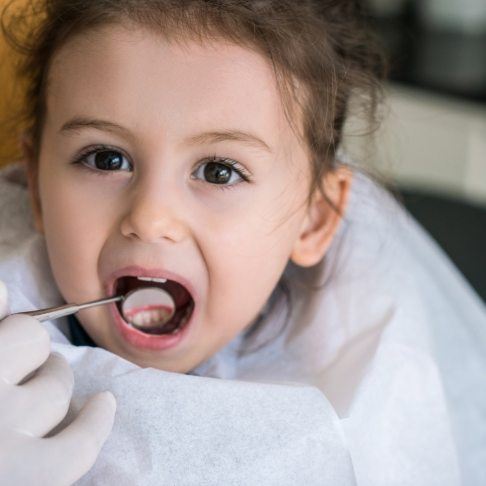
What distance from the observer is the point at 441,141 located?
1.84 metres

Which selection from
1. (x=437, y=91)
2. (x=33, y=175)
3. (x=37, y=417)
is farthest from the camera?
(x=437, y=91)

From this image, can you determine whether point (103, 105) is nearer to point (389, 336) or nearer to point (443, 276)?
point (389, 336)

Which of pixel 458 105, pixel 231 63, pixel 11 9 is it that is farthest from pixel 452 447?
pixel 458 105

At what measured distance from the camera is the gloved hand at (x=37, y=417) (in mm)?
572

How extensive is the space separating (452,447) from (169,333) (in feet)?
0.95

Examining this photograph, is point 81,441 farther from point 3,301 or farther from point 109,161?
point 109,161

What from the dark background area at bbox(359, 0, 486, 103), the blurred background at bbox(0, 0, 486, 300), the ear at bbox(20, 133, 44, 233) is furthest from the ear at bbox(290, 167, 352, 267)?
the dark background area at bbox(359, 0, 486, 103)

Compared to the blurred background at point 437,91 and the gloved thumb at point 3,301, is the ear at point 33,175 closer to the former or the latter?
the gloved thumb at point 3,301

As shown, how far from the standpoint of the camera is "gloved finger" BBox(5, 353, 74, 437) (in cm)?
58

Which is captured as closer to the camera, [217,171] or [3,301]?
[3,301]

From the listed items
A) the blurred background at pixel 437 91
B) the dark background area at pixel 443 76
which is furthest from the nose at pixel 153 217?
the blurred background at pixel 437 91

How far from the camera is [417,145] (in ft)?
6.09

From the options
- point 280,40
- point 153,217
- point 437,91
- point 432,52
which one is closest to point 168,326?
point 153,217

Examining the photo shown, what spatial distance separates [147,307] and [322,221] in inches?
8.5
